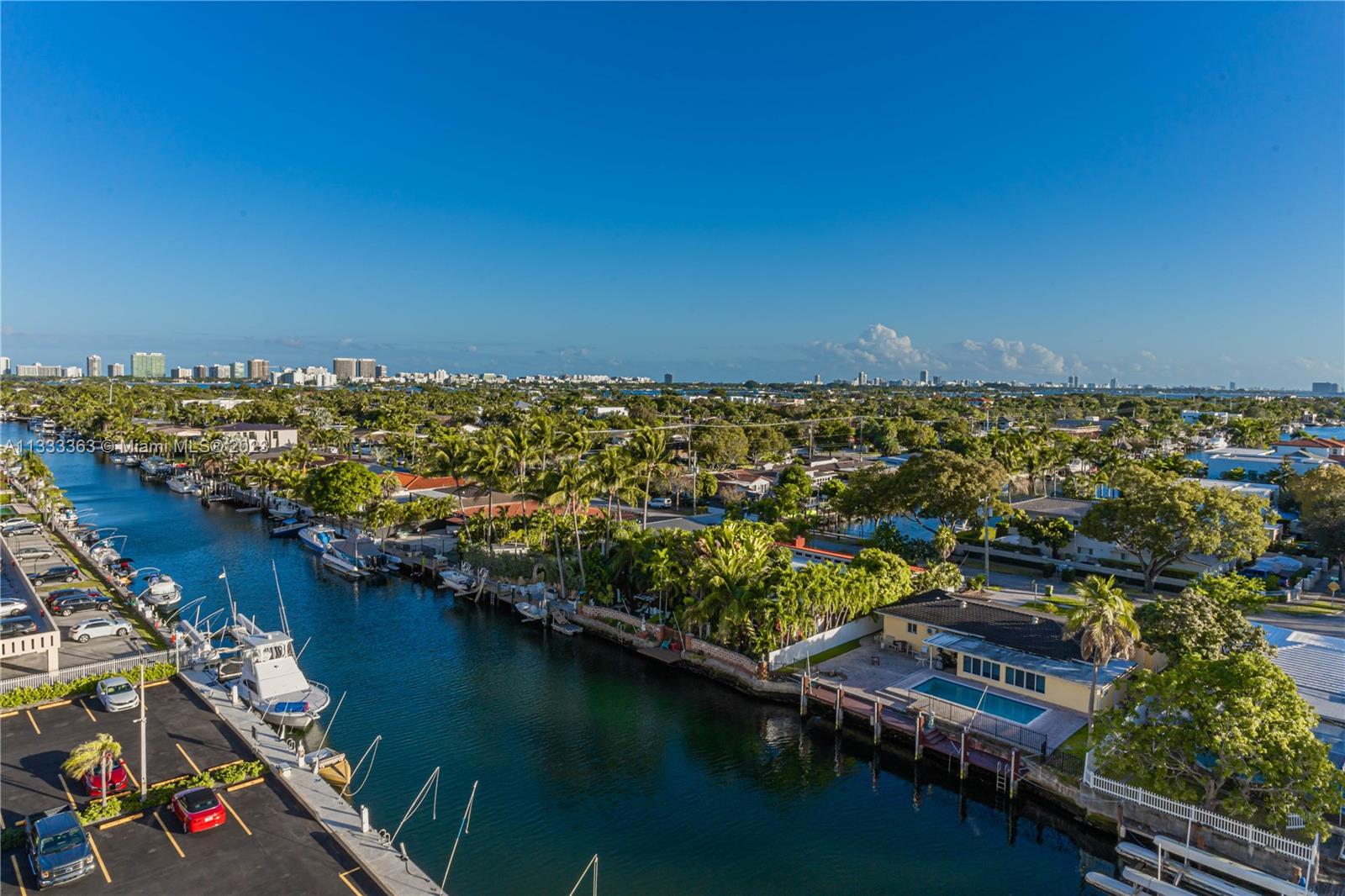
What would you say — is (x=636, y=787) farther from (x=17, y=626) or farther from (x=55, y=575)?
(x=55, y=575)

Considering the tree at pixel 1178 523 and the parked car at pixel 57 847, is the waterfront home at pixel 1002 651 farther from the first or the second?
the parked car at pixel 57 847

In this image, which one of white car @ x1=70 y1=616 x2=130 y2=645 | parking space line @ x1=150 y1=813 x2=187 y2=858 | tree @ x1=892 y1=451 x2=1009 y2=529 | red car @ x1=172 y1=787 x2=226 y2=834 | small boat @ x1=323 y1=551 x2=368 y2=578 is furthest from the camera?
small boat @ x1=323 y1=551 x2=368 y2=578

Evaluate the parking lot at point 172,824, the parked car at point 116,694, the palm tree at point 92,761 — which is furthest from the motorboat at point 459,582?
the palm tree at point 92,761

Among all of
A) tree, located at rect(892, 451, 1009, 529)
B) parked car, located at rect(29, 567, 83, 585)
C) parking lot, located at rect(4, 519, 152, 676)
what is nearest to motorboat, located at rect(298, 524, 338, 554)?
parking lot, located at rect(4, 519, 152, 676)

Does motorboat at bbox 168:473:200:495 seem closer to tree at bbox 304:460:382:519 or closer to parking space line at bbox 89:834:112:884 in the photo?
tree at bbox 304:460:382:519

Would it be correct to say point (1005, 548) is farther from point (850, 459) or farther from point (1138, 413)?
point (1138, 413)

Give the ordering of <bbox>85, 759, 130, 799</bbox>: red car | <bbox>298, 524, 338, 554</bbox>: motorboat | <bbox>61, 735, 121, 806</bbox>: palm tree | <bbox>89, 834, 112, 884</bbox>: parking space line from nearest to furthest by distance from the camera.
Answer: <bbox>89, 834, 112, 884</bbox>: parking space line, <bbox>61, 735, 121, 806</bbox>: palm tree, <bbox>85, 759, 130, 799</bbox>: red car, <bbox>298, 524, 338, 554</bbox>: motorboat
